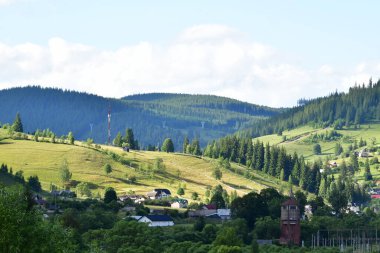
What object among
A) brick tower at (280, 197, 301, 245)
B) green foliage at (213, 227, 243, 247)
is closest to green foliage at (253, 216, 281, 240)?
brick tower at (280, 197, 301, 245)

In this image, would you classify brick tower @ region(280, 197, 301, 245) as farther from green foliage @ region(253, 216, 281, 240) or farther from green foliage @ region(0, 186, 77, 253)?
green foliage @ region(0, 186, 77, 253)

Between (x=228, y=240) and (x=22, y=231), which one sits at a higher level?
(x=22, y=231)

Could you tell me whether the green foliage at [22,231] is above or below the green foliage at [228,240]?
above

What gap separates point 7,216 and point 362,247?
117 meters

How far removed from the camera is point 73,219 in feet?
553

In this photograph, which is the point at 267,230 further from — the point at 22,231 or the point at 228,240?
the point at 22,231

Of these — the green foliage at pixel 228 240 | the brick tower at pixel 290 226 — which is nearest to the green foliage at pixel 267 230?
the brick tower at pixel 290 226

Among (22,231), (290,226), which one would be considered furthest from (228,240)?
(22,231)

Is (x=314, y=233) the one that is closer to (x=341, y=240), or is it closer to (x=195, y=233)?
(x=341, y=240)

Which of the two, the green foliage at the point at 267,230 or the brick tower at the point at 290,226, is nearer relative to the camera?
the brick tower at the point at 290,226

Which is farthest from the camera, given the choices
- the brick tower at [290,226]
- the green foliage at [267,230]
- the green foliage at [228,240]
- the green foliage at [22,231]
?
the green foliage at [267,230]

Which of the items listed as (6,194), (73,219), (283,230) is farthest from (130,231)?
(6,194)

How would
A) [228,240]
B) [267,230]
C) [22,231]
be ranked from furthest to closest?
[267,230]
[228,240]
[22,231]

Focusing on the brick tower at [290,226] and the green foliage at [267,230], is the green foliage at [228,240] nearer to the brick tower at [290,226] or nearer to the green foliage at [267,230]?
the brick tower at [290,226]
